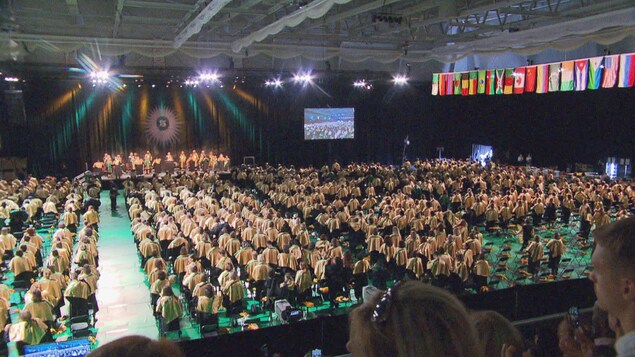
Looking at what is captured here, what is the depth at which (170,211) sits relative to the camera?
16641mm

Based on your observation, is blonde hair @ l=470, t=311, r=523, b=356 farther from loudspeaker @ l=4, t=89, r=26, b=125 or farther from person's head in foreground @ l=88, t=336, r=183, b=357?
loudspeaker @ l=4, t=89, r=26, b=125

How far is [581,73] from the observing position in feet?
73.0

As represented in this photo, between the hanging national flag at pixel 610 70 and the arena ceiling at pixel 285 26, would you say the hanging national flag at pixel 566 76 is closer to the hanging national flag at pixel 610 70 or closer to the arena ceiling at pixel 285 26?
the hanging national flag at pixel 610 70

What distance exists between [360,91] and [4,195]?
2219 cm

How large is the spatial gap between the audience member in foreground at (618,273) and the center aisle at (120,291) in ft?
19.9

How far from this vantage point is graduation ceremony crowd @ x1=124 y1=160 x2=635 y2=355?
33.6 feet

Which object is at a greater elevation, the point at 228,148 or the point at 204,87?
the point at 204,87

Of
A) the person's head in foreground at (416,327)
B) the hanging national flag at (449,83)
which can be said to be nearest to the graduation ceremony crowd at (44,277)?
the person's head in foreground at (416,327)

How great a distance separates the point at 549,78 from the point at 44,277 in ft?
76.3

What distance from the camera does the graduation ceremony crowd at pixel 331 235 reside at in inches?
403

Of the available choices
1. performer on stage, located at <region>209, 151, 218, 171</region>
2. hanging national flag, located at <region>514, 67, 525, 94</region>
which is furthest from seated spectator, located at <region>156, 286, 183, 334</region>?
hanging national flag, located at <region>514, 67, 525, 94</region>

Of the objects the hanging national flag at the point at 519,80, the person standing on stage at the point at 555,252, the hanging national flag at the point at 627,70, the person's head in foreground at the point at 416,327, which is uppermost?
the hanging national flag at the point at 519,80

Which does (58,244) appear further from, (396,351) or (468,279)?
(396,351)

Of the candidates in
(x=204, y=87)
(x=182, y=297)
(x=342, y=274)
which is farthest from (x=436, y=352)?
(x=204, y=87)
